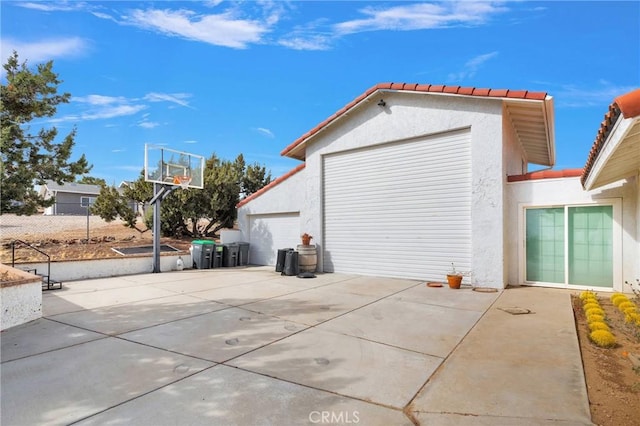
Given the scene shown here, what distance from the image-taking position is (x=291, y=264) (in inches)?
436

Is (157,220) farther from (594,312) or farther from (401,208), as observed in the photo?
(594,312)

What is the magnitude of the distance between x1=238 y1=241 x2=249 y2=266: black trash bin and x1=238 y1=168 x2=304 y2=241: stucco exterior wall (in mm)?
715

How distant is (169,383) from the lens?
10.7 feet

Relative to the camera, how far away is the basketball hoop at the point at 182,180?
12654 mm

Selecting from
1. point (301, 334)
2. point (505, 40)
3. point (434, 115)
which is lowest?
point (301, 334)

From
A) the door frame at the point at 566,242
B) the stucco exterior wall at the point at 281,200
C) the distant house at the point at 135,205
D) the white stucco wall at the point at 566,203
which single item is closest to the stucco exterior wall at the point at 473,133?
the white stucco wall at the point at 566,203

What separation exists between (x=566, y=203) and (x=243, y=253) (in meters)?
11.3

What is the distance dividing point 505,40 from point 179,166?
1193 centimetres

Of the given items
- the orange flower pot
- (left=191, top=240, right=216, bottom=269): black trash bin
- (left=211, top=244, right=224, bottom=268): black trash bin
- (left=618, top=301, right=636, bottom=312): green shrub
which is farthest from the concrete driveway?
(left=211, top=244, right=224, bottom=268): black trash bin

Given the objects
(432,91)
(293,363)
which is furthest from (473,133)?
(293,363)

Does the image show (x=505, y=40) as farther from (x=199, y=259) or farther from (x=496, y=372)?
(x=199, y=259)

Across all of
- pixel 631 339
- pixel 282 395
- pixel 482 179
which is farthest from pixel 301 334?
pixel 482 179

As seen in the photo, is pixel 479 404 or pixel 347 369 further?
pixel 347 369

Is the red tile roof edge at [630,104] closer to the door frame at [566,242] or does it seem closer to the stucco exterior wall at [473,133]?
the stucco exterior wall at [473,133]
